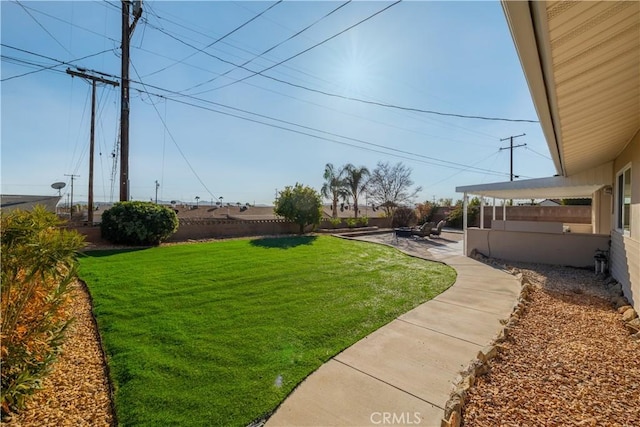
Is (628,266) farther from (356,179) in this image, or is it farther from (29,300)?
(356,179)

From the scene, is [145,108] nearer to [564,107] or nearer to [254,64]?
[254,64]

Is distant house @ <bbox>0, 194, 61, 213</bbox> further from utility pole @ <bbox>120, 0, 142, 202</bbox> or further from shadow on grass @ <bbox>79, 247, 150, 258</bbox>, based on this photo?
A: shadow on grass @ <bbox>79, 247, 150, 258</bbox>

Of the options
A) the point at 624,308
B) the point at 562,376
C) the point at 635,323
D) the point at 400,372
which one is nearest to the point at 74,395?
the point at 400,372

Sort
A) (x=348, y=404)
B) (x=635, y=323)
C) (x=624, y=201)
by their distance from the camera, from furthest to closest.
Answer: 1. (x=624, y=201)
2. (x=635, y=323)
3. (x=348, y=404)

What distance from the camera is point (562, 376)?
2920 millimetres

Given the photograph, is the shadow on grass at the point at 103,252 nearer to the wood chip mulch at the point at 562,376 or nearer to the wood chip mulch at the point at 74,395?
the wood chip mulch at the point at 74,395

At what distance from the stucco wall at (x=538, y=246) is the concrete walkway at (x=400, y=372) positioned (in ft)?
18.9

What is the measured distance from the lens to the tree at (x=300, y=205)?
15336mm

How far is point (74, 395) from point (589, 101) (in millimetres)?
6166

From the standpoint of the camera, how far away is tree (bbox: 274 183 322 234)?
15.3 m

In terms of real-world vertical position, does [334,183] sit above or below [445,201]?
above

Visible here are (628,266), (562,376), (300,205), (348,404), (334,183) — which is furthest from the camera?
(334,183)

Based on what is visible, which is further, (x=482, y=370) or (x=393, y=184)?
(x=393, y=184)

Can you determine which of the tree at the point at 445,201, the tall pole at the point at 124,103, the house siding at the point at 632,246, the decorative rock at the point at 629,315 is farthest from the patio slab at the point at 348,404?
the tree at the point at 445,201
